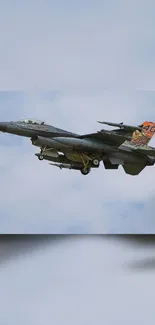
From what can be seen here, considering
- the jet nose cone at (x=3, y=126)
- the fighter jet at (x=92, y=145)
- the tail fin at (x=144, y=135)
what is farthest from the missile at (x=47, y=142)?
the tail fin at (x=144, y=135)

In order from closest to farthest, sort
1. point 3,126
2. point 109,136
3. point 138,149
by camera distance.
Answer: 1. point 3,126
2. point 109,136
3. point 138,149

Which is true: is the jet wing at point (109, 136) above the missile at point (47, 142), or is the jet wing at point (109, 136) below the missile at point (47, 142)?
above

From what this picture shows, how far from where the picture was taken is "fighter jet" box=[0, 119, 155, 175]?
32250 mm

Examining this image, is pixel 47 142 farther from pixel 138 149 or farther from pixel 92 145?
pixel 138 149

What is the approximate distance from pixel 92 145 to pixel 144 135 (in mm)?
3038

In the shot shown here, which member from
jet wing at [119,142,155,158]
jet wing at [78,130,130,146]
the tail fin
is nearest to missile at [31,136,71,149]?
jet wing at [78,130,130,146]

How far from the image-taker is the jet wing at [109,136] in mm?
32500

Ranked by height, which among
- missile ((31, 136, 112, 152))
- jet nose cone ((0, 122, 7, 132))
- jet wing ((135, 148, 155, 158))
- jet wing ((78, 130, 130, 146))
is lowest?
jet wing ((135, 148, 155, 158))

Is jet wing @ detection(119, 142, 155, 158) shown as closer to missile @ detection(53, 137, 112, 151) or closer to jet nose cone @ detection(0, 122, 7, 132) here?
missile @ detection(53, 137, 112, 151)

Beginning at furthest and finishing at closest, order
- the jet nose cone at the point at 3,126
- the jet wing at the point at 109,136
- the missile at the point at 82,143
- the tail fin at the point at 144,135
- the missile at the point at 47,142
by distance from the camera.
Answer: the tail fin at the point at 144,135, the jet wing at the point at 109,136, the missile at the point at 47,142, the missile at the point at 82,143, the jet nose cone at the point at 3,126

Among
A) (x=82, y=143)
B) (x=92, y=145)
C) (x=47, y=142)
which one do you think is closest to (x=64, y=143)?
(x=47, y=142)

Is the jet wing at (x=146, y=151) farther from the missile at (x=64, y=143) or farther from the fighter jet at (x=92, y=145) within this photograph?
the missile at (x=64, y=143)

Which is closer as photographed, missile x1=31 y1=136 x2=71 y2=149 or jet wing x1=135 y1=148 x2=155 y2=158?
missile x1=31 y1=136 x2=71 y2=149

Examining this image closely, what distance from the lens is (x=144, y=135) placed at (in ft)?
112
